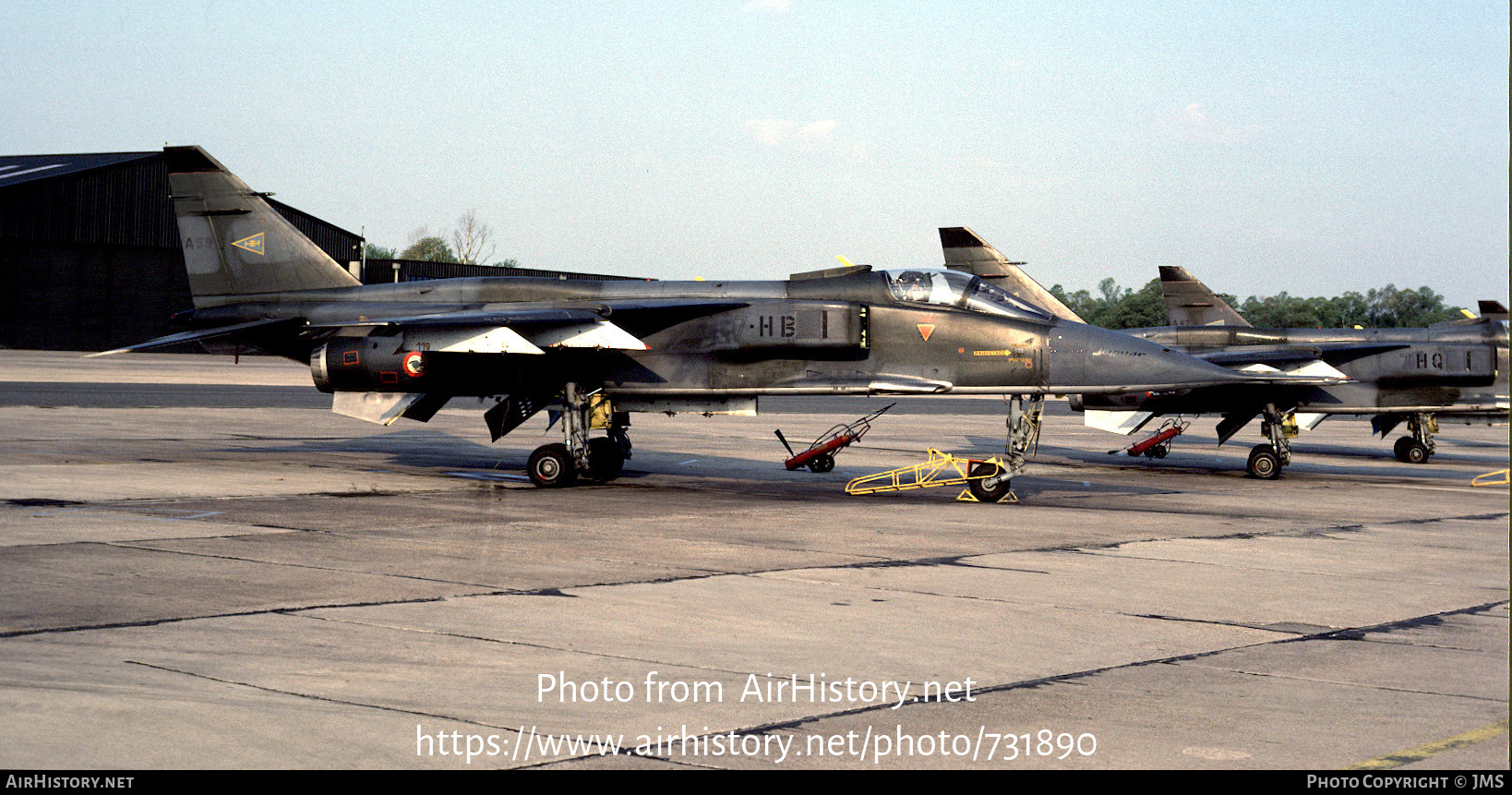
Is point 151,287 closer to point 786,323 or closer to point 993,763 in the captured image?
point 786,323

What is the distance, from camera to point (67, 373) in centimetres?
4916

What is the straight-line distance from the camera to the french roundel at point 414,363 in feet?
57.1

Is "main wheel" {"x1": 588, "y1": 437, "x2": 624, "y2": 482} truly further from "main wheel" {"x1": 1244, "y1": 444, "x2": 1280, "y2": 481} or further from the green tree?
the green tree

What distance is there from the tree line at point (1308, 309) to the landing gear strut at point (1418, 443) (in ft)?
7.34

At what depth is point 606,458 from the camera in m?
19.6

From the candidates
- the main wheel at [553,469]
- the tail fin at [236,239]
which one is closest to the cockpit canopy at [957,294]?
the main wheel at [553,469]

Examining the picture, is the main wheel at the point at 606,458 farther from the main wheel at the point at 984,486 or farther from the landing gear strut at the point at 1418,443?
the landing gear strut at the point at 1418,443

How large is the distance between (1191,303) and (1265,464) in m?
7.19

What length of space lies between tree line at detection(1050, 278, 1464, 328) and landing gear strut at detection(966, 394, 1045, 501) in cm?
1250

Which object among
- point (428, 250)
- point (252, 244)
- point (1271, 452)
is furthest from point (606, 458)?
point (428, 250)

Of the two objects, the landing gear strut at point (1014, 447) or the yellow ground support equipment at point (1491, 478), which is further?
the yellow ground support equipment at point (1491, 478)

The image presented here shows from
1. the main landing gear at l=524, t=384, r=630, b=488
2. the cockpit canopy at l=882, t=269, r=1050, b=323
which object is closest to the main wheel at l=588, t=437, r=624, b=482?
the main landing gear at l=524, t=384, r=630, b=488
